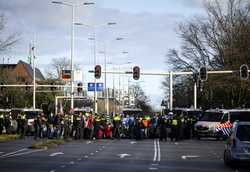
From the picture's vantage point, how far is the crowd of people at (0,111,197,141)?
4519 centimetres

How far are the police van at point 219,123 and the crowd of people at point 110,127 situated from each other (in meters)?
1.03

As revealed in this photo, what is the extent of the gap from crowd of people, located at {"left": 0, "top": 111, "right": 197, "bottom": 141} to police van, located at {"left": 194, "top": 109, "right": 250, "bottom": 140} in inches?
40.4

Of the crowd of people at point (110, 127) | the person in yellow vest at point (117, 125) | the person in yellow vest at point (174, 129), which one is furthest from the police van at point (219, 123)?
the person in yellow vest at point (117, 125)

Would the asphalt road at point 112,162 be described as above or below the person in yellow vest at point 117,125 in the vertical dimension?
below

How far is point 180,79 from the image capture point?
93.7 m

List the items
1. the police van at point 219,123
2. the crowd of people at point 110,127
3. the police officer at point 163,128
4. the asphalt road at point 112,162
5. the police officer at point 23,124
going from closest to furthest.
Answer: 1. the asphalt road at point 112,162
2. the crowd of people at point 110,127
3. the police officer at point 163,128
4. the police van at point 219,123
5. the police officer at point 23,124

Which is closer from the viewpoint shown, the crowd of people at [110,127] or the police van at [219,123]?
the crowd of people at [110,127]

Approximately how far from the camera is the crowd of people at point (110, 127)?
45.2 m

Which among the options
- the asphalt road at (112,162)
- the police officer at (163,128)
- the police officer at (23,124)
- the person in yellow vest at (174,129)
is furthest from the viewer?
the police officer at (23,124)

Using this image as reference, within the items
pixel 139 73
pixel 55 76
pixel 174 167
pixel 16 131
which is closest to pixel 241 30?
pixel 139 73

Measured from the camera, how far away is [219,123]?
46.9 metres

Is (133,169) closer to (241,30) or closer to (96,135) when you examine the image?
(96,135)

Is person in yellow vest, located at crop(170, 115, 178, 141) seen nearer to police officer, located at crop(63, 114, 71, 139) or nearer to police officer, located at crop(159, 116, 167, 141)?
police officer, located at crop(159, 116, 167, 141)

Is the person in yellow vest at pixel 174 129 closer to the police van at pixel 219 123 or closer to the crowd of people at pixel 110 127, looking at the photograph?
the crowd of people at pixel 110 127
